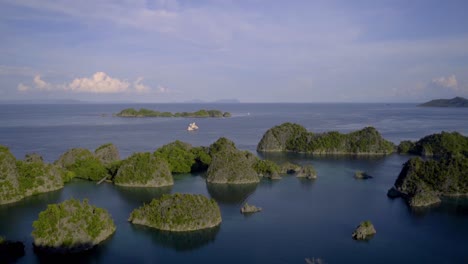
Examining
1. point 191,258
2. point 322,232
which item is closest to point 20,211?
point 191,258

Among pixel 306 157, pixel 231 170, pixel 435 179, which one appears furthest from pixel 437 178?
pixel 306 157

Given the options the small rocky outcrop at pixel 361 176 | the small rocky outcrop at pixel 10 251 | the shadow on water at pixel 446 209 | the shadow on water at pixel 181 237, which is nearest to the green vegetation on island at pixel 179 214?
the shadow on water at pixel 181 237

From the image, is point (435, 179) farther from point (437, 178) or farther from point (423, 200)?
point (423, 200)

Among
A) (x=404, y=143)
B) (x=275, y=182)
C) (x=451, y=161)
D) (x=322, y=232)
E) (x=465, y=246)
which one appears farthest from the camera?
(x=404, y=143)

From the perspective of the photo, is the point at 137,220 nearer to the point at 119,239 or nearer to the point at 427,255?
the point at 119,239

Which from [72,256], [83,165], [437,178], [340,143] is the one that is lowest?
[72,256]

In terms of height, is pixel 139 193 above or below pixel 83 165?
below

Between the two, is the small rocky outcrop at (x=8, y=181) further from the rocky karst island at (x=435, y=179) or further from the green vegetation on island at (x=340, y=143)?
the green vegetation on island at (x=340, y=143)
